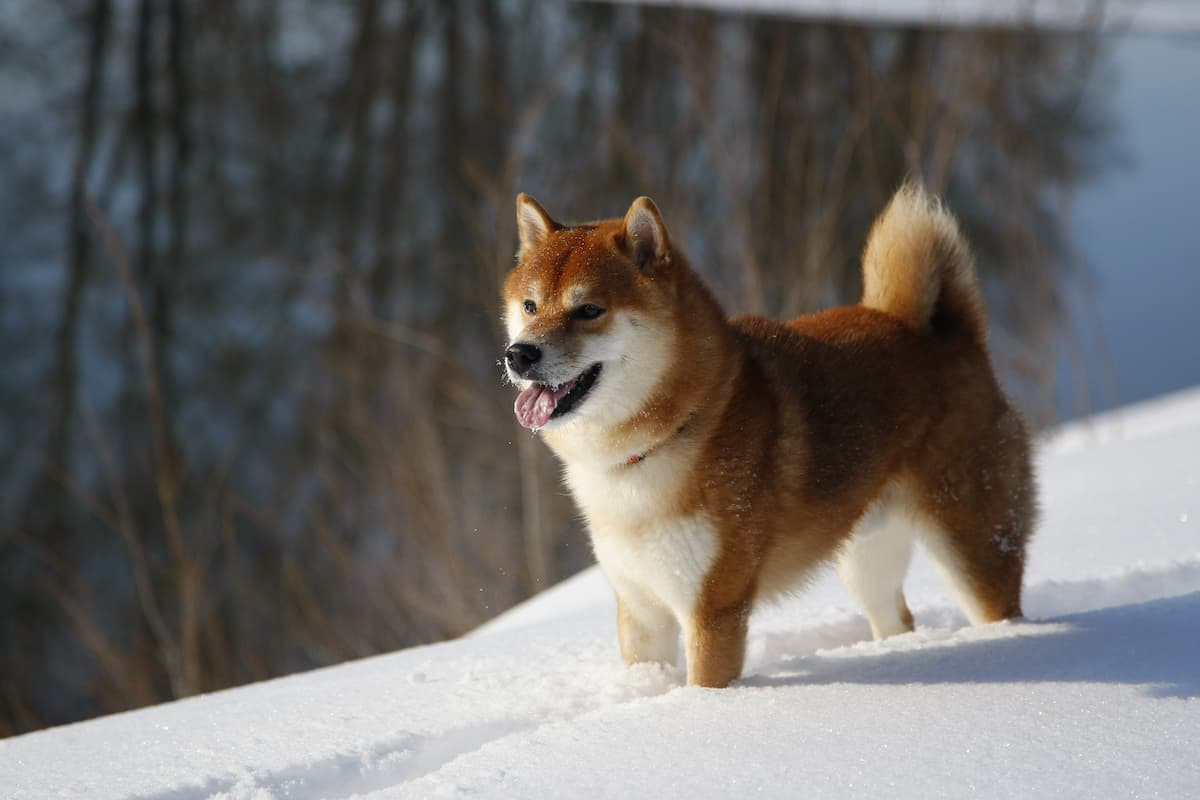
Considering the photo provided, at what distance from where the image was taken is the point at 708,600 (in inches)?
107

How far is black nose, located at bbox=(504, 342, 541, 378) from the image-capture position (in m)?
2.54

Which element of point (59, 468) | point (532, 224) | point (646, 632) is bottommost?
point (59, 468)

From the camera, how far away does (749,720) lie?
2445mm

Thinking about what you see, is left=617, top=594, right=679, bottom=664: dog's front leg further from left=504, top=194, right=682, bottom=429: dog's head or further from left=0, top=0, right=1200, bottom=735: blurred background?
left=0, top=0, right=1200, bottom=735: blurred background

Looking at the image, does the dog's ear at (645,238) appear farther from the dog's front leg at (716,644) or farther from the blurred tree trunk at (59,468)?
the blurred tree trunk at (59,468)

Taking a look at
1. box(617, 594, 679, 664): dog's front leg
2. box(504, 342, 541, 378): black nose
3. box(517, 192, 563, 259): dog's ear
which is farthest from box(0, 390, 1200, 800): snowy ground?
box(517, 192, 563, 259): dog's ear

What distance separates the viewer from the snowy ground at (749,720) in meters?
2.14

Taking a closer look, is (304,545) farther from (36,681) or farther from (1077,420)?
(1077,420)

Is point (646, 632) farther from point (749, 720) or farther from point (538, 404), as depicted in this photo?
point (538, 404)

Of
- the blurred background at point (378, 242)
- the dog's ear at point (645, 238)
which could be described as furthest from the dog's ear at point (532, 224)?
the blurred background at point (378, 242)

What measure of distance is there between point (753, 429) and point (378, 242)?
30.5 ft

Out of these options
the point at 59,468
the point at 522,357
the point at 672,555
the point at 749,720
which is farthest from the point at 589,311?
the point at 59,468

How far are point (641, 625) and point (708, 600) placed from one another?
0.33 m

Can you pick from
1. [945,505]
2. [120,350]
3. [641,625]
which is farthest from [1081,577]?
[120,350]
